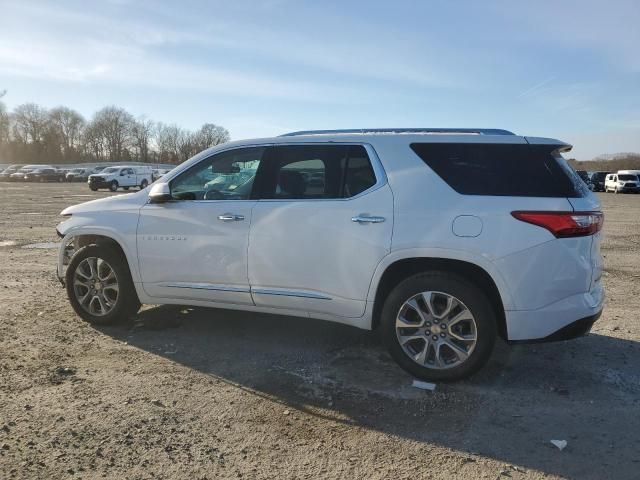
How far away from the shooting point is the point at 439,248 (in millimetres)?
3898

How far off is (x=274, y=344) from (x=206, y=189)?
1581 millimetres

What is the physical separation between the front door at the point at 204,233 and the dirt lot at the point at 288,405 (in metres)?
0.56

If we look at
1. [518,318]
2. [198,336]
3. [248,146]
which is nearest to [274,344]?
[198,336]

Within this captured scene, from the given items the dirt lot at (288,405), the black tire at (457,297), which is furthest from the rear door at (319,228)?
the dirt lot at (288,405)

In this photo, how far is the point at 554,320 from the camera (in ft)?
12.4

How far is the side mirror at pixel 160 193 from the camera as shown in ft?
16.2

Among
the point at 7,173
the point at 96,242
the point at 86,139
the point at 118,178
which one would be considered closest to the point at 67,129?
the point at 86,139

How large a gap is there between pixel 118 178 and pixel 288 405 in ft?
129

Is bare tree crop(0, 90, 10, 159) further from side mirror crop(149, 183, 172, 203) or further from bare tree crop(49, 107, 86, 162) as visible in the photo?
side mirror crop(149, 183, 172, 203)

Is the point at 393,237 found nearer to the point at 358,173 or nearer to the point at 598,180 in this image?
the point at 358,173

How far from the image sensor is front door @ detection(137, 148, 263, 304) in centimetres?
464

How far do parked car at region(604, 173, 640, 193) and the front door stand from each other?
47.2m

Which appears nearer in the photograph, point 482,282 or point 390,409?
point 390,409

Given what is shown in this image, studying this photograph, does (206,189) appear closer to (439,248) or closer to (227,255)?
(227,255)
